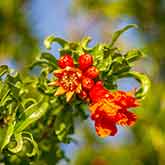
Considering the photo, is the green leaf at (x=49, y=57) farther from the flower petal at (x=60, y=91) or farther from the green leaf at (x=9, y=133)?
the green leaf at (x=9, y=133)

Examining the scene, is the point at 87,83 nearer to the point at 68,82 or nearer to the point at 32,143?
the point at 68,82

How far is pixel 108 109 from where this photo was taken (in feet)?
5.34

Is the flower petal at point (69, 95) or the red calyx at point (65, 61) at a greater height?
the red calyx at point (65, 61)

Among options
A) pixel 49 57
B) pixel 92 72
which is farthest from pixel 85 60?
pixel 49 57

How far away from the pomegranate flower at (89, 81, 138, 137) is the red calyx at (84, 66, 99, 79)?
2 cm

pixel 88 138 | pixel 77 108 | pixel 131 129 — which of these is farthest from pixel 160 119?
pixel 77 108

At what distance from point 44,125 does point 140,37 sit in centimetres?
208

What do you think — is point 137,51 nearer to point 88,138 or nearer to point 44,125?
point 44,125

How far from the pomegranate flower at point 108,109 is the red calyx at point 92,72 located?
25mm

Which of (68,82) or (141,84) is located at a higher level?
(141,84)

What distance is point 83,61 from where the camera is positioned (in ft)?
5.19

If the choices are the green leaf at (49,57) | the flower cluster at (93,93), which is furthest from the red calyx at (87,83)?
the green leaf at (49,57)

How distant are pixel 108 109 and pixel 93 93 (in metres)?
0.08

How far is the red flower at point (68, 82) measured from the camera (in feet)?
5.20
